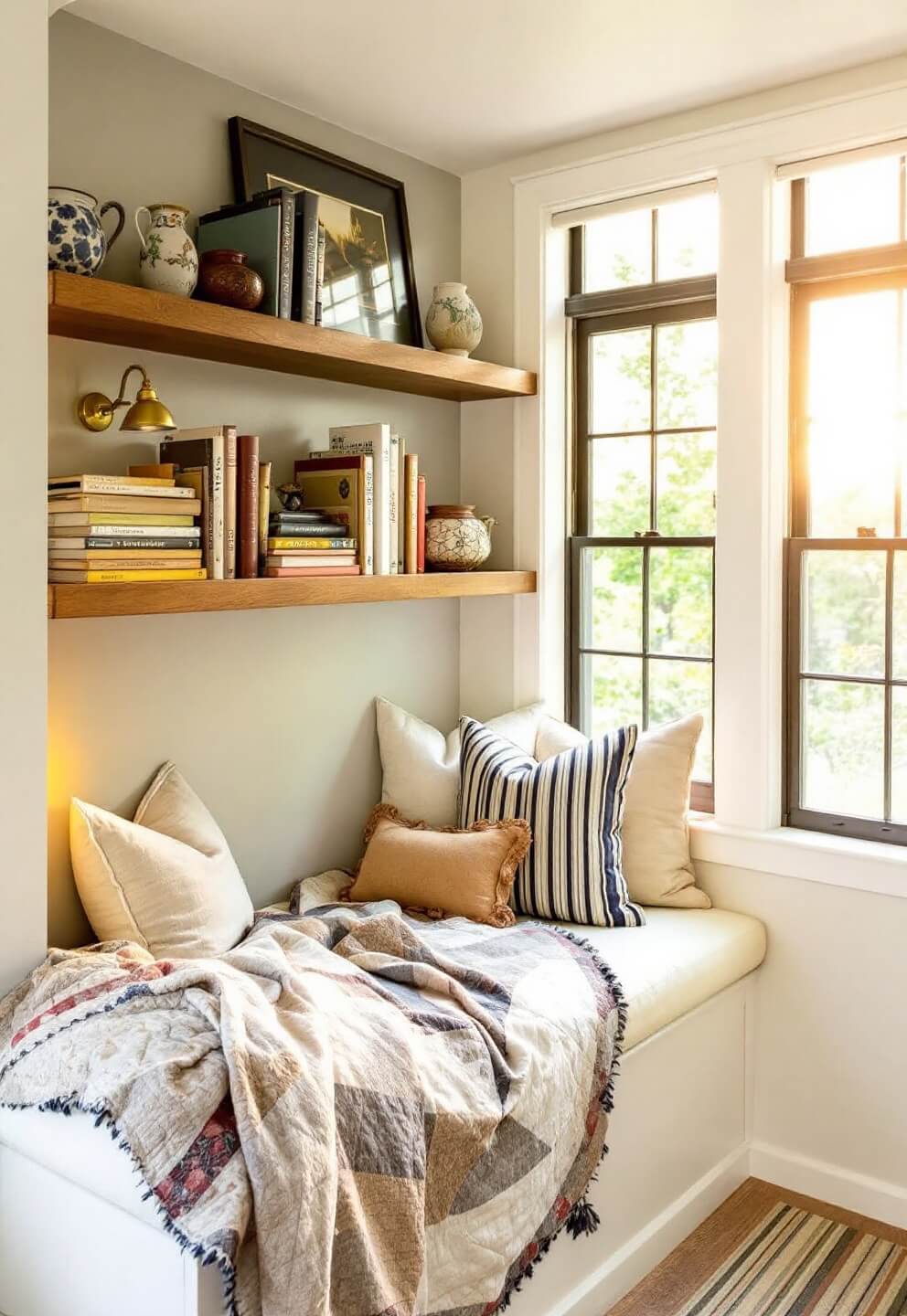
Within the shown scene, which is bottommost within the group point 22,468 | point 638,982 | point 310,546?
point 638,982

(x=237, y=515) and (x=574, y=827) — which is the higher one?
(x=237, y=515)

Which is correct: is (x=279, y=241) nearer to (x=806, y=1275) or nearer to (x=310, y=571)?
(x=310, y=571)

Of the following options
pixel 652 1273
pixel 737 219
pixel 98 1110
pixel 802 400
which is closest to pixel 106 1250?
pixel 98 1110

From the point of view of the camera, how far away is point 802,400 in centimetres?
298

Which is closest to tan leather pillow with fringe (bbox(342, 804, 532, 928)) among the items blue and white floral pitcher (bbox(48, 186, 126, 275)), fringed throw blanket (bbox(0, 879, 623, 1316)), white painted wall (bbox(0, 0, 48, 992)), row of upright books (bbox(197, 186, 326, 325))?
fringed throw blanket (bbox(0, 879, 623, 1316))

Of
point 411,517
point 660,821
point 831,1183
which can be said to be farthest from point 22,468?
point 831,1183

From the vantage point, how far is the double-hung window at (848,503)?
111 inches

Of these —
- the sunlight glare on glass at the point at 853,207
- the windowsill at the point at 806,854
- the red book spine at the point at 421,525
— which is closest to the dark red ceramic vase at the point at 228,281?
the red book spine at the point at 421,525

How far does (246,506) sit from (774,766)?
4.91 feet

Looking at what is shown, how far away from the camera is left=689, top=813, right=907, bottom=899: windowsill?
2.75 metres

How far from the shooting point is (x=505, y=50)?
2.59 m

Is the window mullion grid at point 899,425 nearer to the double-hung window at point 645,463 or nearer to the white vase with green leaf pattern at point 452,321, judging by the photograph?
the double-hung window at point 645,463

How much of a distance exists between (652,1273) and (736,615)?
1552 millimetres

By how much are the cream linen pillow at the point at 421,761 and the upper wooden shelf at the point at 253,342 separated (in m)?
0.88
